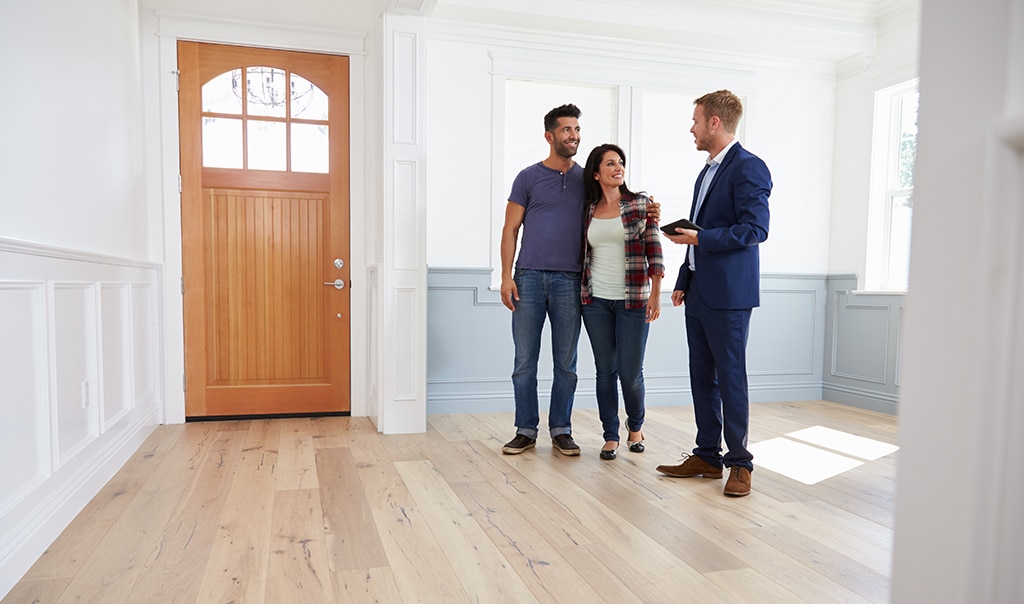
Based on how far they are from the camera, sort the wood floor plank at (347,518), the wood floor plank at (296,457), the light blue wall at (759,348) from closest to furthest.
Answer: the wood floor plank at (347,518) → the wood floor plank at (296,457) → the light blue wall at (759,348)

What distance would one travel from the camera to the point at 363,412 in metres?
4.08

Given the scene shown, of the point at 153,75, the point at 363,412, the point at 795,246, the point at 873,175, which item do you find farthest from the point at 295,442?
the point at 873,175

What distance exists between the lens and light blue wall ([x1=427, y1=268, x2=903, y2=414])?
4.12m

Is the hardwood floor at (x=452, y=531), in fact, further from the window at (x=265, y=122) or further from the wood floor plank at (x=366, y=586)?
the window at (x=265, y=122)

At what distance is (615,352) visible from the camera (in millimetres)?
3100

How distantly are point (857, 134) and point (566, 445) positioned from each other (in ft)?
10.7

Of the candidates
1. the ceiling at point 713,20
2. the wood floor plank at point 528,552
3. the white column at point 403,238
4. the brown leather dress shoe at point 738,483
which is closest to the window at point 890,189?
the ceiling at point 713,20

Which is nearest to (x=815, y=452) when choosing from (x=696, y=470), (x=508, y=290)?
(x=696, y=470)

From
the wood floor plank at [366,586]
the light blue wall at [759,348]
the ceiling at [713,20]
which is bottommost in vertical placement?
the wood floor plank at [366,586]

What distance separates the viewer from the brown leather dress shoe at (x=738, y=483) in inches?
98.0

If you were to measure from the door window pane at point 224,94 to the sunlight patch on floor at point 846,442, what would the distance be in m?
3.67

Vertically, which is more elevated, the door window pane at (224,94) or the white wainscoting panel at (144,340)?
the door window pane at (224,94)

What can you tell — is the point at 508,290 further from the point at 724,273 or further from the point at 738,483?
the point at 738,483

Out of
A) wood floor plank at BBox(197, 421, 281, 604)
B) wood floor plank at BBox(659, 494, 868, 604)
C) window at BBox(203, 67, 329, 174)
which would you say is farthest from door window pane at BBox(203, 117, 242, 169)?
wood floor plank at BBox(659, 494, 868, 604)
